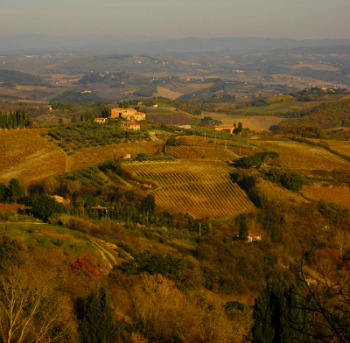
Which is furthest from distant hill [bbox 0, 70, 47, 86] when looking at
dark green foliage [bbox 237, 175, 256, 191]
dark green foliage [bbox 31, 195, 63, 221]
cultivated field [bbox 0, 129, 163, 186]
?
dark green foliage [bbox 31, 195, 63, 221]

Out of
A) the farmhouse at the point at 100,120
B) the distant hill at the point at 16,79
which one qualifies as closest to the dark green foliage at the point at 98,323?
the farmhouse at the point at 100,120

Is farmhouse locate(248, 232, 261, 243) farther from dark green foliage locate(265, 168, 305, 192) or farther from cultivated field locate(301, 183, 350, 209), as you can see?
dark green foliage locate(265, 168, 305, 192)

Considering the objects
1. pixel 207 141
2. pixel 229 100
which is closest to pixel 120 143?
pixel 207 141

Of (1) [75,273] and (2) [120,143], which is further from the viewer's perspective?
(2) [120,143]

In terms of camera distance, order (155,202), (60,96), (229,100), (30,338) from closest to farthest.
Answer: (30,338), (155,202), (229,100), (60,96)

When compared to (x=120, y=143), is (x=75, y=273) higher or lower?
higher

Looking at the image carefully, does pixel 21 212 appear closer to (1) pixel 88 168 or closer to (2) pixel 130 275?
(2) pixel 130 275
